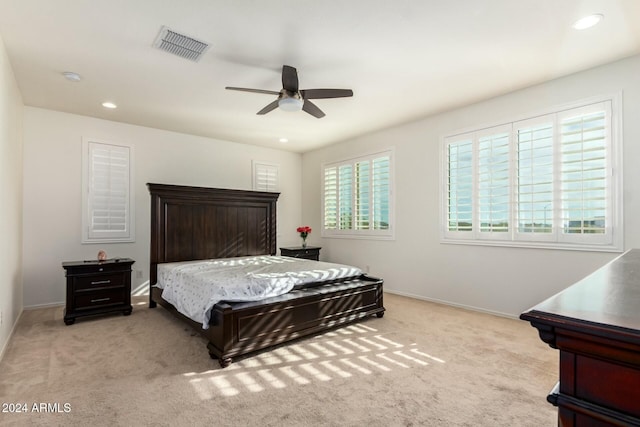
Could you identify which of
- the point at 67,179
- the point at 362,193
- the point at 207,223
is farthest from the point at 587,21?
the point at 67,179

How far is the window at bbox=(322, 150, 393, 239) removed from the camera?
5516 mm

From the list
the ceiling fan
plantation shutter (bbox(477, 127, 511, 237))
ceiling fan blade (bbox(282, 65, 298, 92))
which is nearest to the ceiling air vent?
the ceiling fan

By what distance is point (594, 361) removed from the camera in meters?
0.68

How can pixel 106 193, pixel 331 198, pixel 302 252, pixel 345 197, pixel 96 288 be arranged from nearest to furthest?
pixel 96 288 < pixel 106 193 < pixel 302 252 < pixel 345 197 < pixel 331 198

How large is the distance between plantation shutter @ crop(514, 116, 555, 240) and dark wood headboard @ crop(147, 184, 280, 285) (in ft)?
12.0

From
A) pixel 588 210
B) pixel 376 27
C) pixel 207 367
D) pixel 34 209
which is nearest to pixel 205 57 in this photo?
pixel 376 27

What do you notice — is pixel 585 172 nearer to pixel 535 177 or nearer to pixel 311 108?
pixel 535 177

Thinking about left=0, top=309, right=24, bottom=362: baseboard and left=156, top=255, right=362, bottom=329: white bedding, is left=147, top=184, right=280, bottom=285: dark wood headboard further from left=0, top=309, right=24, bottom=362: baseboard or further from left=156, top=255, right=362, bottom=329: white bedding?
left=0, top=309, right=24, bottom=362: baseboard

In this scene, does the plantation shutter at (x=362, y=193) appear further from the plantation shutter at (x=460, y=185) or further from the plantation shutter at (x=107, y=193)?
the plantation shutter at (x=107, y=193)

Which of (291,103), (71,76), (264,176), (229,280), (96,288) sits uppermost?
(71,76)

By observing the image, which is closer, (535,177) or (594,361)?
(594,361)

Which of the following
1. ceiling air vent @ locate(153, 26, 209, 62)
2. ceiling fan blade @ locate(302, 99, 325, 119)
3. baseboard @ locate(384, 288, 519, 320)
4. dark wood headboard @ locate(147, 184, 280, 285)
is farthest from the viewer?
dark wood headboard @ locate(147, 184, 280, 285)

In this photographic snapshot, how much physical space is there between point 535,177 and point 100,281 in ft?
17.2

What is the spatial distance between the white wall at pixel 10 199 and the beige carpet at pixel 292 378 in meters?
0.38
